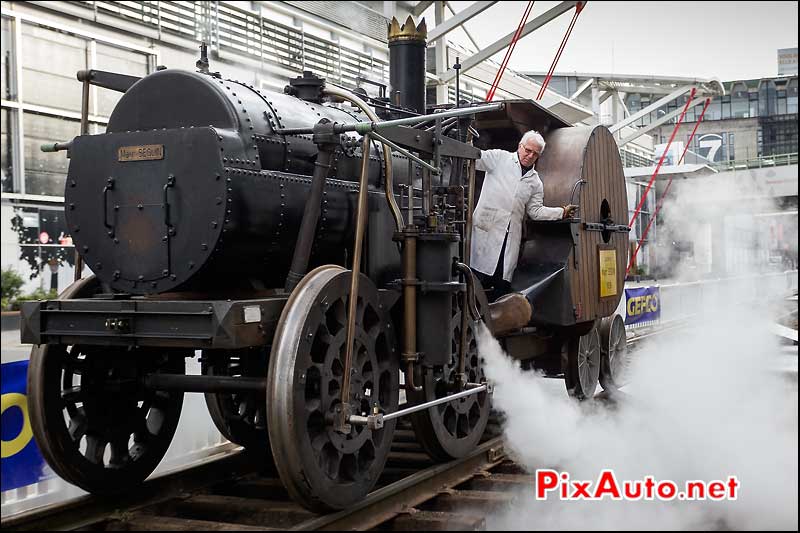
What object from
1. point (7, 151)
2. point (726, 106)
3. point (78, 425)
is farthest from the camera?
point (726, 106)

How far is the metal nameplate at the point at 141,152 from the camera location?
435 centimetres

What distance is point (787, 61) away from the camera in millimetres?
3898

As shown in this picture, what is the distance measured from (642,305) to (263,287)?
1008 cm

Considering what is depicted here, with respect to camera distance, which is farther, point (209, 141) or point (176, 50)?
point (176, 50)

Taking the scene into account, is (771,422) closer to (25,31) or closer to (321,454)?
(321,454)

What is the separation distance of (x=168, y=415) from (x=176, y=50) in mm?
2821

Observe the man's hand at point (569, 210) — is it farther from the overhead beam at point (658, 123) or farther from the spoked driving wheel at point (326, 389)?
the spoked driving wheel at point (326, 389)

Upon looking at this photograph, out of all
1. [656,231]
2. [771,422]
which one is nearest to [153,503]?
[771,422]

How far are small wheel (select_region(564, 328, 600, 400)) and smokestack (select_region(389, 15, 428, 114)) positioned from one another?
2.67 m

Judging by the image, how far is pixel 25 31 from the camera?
272 inches

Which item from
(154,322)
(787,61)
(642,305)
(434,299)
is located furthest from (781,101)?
(642,305)

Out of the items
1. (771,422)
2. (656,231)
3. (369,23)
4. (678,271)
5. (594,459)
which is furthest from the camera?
A: (678,271)

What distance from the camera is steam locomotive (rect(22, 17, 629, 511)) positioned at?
13.7ft

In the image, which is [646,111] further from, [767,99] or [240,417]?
[240,417]
